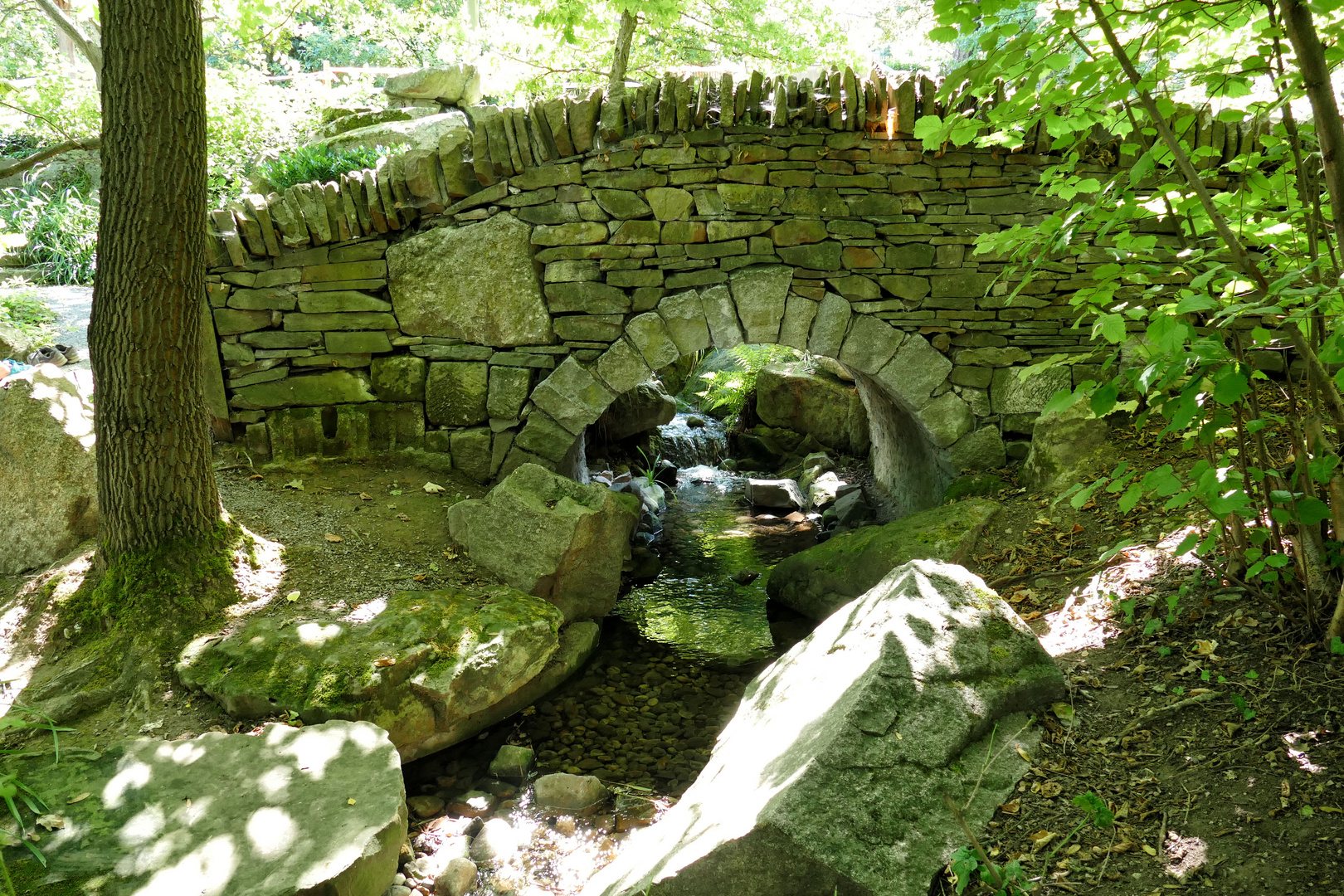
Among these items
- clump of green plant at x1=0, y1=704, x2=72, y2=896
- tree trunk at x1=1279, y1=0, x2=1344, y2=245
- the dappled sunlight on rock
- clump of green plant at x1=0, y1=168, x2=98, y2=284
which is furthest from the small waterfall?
tree trunk at x1=1279, y1=0, x2=1344, y2=245

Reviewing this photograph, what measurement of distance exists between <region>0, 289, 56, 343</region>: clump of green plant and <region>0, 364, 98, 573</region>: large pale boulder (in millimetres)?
3084

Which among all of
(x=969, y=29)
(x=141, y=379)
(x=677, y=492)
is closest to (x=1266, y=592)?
(x=969, y=29)

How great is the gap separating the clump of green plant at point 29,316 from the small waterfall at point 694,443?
5.87 meters

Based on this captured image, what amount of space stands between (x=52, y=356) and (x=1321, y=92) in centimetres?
740

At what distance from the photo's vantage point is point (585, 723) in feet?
12.6

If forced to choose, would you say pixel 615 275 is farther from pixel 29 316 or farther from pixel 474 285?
pixel 29 316

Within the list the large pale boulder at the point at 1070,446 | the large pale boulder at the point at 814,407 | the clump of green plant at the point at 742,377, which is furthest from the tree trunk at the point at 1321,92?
the clump of green plant at the point at 742,377

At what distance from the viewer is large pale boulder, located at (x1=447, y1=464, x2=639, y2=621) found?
4.27 meters

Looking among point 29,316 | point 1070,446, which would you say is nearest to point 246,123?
point 29,316

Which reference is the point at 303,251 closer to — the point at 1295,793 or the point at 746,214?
the point at 746,214

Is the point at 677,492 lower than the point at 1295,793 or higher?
lower

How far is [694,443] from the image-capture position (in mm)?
9562

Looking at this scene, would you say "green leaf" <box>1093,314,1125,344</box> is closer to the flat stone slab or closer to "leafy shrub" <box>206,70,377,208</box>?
the flat stone slab

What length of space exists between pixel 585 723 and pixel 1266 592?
2789 mm
